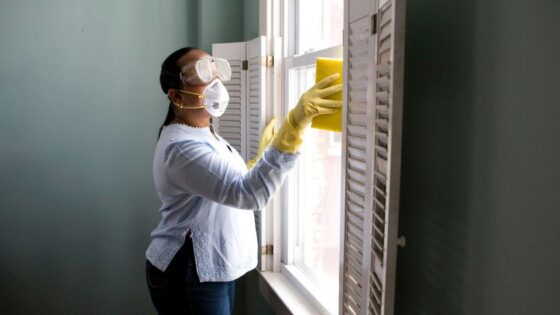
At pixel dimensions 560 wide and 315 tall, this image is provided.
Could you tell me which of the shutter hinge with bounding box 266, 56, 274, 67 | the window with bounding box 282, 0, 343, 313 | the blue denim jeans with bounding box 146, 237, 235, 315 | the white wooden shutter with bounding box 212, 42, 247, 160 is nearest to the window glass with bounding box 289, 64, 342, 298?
the window with bounding box 282, 0, 343, 313

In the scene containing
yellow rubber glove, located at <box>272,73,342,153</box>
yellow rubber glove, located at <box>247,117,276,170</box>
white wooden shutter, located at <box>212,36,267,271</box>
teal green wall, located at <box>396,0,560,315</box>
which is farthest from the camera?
white wooden shutter, located at <box>212,36,267,271</box>

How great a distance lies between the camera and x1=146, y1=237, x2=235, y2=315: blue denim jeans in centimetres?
156

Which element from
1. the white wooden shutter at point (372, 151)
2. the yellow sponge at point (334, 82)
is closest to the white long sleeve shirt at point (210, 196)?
the yellow sponge at point (334, 82)

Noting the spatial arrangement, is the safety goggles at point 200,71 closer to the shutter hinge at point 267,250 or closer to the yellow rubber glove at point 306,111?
the yellow rubber glove at point 306,111

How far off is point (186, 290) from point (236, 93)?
1006 mm

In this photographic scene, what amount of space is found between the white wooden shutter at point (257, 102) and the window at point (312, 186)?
0.10 m

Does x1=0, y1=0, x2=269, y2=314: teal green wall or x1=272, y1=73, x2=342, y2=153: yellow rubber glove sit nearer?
x1=272, y1=73, x2=342, y2=153: yellow rubber glove

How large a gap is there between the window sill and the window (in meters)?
0.03

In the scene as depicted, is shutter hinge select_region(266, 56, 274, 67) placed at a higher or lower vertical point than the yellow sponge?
higher

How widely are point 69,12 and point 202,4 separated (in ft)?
2.07

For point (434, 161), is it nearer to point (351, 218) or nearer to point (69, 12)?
point (351, 218)

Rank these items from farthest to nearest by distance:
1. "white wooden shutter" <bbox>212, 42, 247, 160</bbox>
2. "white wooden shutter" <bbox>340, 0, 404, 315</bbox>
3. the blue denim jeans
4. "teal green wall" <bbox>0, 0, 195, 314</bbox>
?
"teal green wall" <bbox>0, 0, 195, 314</bbox> → "white wooden shutter" <bbox>212, 42, 247, 160</bbox> → the blue denim jeans → "white wooden shutter" <bbox>340, 0, 404, 315</bbox>

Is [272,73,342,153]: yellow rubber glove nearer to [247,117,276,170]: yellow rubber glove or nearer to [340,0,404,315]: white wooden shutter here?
[340,0,404,315]: white wooden shutter

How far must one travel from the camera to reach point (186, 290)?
1559 mm
